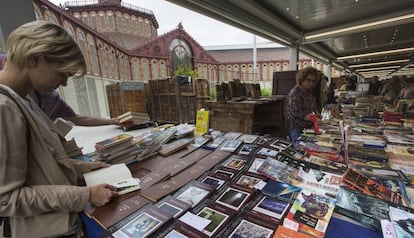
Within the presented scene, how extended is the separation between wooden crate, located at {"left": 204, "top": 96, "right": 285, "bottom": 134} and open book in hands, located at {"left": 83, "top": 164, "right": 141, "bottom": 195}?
2201 millimetres

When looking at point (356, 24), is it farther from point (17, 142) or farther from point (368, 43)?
point (17, 142)

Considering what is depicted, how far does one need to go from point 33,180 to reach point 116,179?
387 mm

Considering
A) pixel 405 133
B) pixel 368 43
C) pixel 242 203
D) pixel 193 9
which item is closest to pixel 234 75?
pixel 368 43

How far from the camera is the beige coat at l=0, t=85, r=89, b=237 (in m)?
0.67

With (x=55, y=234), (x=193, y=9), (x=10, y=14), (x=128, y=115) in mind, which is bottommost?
(x=55, y=234)

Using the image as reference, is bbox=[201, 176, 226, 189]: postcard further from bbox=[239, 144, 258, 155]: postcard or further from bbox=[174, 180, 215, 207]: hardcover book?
bbox=[239, 144, 258, 155]: postcard

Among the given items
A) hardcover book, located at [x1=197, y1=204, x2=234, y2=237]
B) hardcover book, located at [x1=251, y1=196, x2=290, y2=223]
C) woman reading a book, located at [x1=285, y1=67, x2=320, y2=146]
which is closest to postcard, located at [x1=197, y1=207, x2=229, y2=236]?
hardcover book, located at [x1=197, y1=204, x2=234, y2=237]

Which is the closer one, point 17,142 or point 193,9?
point 17,142

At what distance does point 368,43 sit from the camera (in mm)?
6957

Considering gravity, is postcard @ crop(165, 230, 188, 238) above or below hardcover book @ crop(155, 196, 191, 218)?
below

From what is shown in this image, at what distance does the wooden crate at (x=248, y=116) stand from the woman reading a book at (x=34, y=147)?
8.09 ft

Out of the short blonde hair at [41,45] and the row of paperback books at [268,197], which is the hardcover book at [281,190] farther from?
the short blonde hair at [41,45]

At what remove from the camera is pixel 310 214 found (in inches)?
30.2

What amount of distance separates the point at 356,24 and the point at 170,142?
5.48 metres
